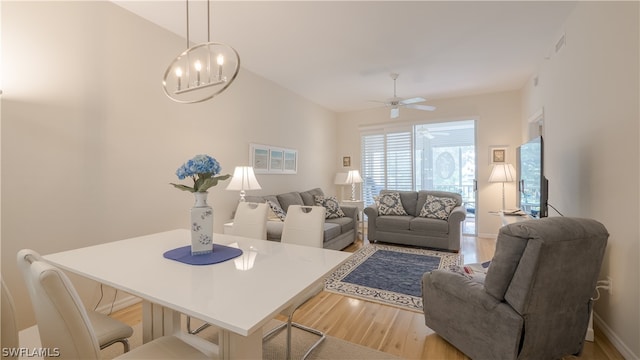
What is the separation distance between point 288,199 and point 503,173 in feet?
12.0

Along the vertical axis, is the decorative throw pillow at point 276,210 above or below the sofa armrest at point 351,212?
above

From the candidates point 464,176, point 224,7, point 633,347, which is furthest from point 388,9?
point 464,176

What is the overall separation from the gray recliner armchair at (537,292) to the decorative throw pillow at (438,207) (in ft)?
9.38

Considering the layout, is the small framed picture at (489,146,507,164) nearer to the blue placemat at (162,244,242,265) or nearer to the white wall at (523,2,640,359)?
the white wall at (523,2,640,359)

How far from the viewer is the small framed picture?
5090mm

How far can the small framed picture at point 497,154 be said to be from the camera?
16.7ft

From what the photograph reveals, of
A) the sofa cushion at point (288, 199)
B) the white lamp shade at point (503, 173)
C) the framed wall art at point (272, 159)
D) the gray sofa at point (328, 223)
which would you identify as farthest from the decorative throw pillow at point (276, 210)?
the white lamp shade at point (503, 173)

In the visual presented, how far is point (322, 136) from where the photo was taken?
609 centimetres

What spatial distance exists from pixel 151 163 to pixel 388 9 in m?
2.73

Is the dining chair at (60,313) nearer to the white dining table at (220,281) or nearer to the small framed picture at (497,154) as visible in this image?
the white dining table at (220,281)

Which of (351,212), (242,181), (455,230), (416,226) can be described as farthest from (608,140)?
(242,181)

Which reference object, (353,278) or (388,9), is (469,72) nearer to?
(388,9)

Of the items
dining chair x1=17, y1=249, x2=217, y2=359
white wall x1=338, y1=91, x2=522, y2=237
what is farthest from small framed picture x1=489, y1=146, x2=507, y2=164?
dining chair x1=17, y1=249, x2=217, y2=359

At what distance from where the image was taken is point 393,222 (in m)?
4.62
